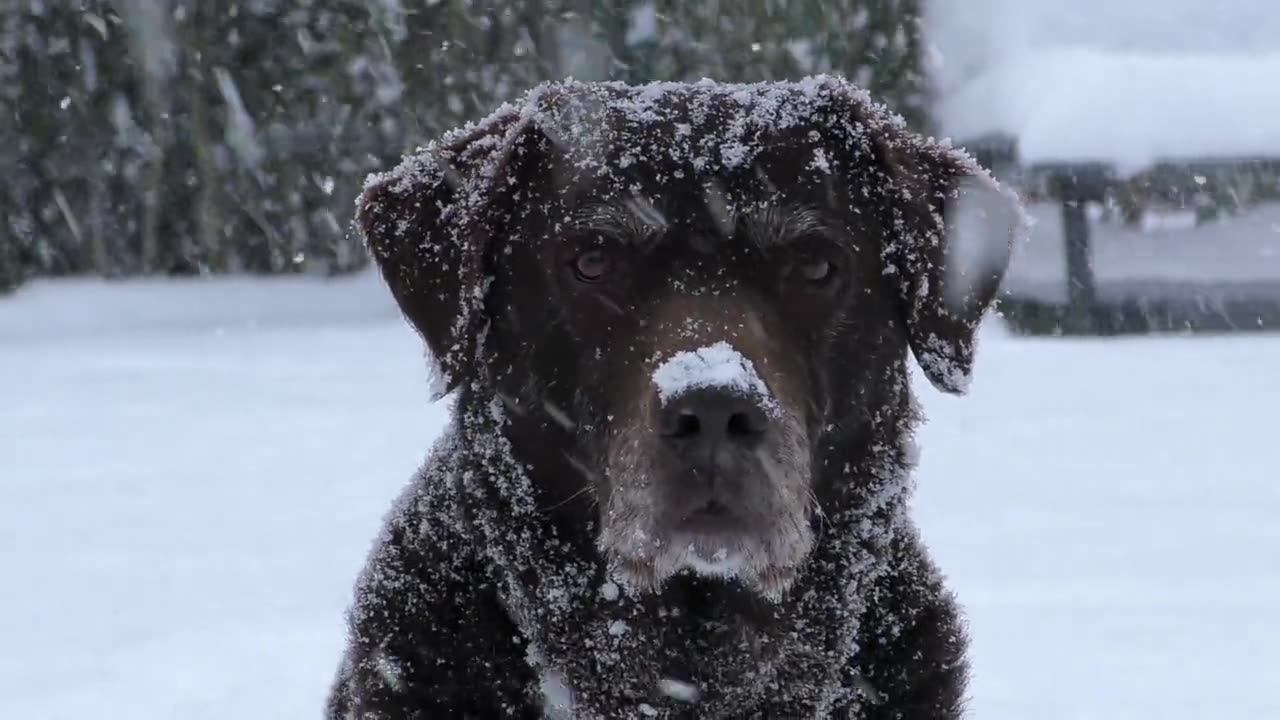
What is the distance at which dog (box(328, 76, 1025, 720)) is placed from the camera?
2.59m

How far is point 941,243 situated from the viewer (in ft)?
8.91

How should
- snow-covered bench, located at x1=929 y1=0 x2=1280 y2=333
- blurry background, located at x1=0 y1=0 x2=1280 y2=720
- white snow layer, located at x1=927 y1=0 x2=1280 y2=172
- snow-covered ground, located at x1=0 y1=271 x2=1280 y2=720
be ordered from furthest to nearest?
white snow layer, located at x1=927 y1=0 x2=1280 y2=172
snow-covered bench, located at x1=929 y1=0 x2=1280 y2=333
blurry background, located at x1=0 y1=0 x2=1280 y2=720
snow-covered ground, located at x1=0 y1=271 x2=1280 y2=720

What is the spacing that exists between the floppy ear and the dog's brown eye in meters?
0.19

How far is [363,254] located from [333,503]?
3740 mm

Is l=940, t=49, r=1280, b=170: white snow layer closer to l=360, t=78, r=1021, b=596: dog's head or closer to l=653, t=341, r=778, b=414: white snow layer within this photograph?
l=360, t=78, r=1021, b=596: dog's head

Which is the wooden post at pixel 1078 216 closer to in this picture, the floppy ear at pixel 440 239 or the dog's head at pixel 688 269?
the dog's head at pixel 688 269

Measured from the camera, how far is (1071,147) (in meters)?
8.79

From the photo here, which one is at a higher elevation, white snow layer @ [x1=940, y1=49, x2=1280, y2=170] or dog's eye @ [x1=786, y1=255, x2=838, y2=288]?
white snow layer @ [x1=940, y1=49, x2=1280, y2=170]

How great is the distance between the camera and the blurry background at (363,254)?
6270 millimetres

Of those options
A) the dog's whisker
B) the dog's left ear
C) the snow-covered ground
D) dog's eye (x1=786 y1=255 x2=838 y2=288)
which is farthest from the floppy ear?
the snow-covered ground

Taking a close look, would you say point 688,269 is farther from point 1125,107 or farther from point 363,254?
point 1125,107

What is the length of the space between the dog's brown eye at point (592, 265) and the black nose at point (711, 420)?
40 cm

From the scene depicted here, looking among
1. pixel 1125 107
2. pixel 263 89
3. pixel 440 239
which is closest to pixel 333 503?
pixel 440 239

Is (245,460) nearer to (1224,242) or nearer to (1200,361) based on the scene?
(1200,361)
